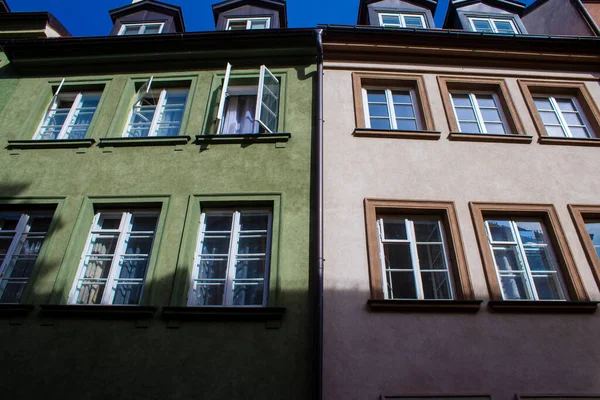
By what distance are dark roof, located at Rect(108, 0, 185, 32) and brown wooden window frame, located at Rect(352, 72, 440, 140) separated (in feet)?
15.2

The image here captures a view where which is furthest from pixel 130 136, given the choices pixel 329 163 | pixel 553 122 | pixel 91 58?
pixel 553 122

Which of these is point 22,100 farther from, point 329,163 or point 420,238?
point 420,238

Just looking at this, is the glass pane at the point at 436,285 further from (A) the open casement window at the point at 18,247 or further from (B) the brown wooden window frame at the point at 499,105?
(A) the open casement window at the point at 18,247

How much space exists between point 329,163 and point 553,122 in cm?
442

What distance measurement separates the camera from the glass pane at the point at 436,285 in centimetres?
654

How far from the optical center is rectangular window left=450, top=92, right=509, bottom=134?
881 cm

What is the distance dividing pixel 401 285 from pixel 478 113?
13.5 ft

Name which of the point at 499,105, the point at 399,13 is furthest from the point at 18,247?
the point at 399,13

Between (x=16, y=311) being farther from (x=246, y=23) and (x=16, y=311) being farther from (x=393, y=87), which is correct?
(x=246, y=23)

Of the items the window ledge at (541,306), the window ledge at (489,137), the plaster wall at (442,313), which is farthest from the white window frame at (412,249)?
the window ledge at (489,137)

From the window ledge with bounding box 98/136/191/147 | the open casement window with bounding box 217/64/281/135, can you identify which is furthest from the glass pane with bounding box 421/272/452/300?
the window ledge with bounding box 98/136/191/147

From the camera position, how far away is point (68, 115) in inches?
368

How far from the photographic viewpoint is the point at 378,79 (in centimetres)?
941

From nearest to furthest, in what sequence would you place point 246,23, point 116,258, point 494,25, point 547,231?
point 116,258
point 547,231
point 494,25
point 246,23
